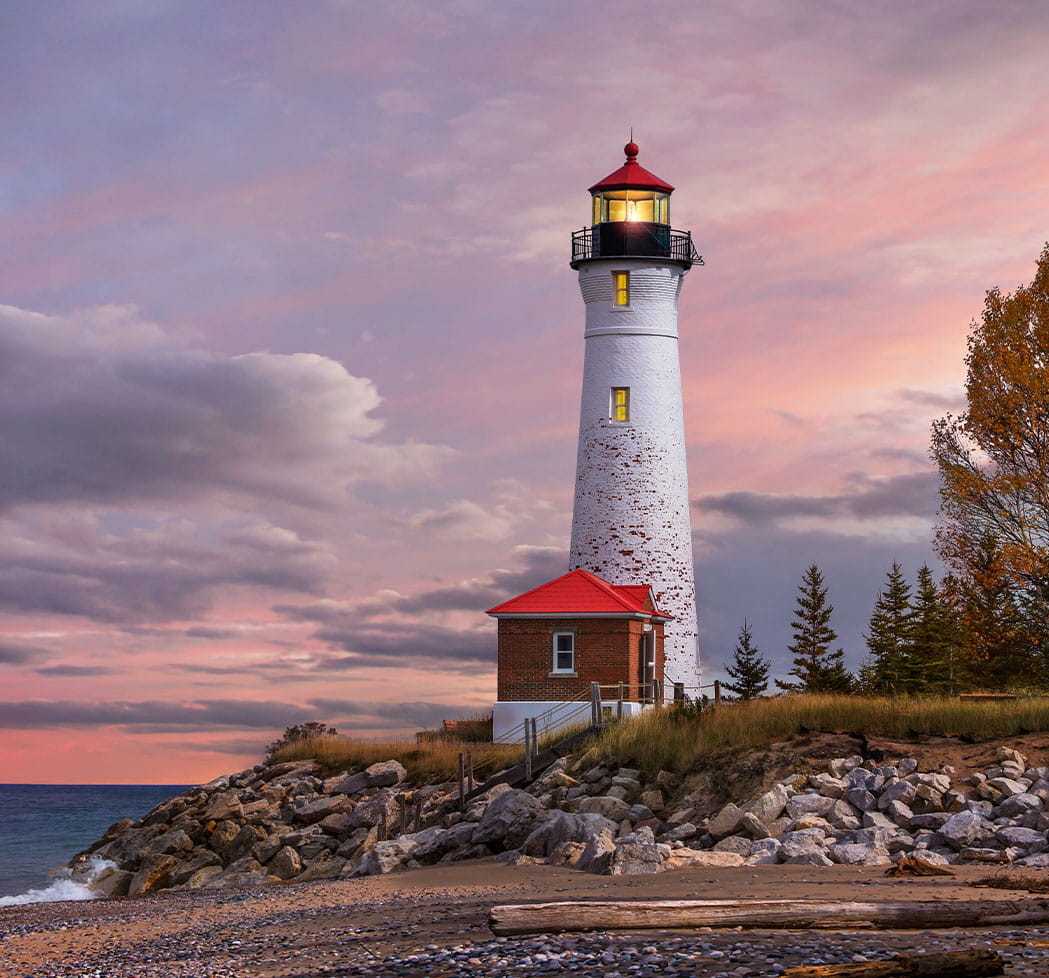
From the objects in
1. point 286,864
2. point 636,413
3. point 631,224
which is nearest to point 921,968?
point 286,864

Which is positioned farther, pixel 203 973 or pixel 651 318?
pixel 651 318

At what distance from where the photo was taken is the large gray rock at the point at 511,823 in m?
22.1

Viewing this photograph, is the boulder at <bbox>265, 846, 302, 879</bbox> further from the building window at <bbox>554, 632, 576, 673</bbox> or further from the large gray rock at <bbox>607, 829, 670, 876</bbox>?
the building window at <bbox>554, 632, 576, 673</bbox>

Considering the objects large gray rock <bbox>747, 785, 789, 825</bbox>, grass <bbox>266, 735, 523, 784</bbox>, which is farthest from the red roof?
large gray rock <bbox>747, 785, 789, 825</bbox>

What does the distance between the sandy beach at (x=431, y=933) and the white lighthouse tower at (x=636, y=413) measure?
19922 millimetres

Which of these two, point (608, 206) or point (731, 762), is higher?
point (608, 206)

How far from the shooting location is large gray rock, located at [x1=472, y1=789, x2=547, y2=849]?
22141 mm

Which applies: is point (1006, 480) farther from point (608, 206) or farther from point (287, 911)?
point (287, 911)

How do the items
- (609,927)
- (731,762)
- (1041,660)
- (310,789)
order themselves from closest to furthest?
(609,927)
(731,762)
(310,789)
(1041,660)

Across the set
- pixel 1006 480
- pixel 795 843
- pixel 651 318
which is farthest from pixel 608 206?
pixel 795 843

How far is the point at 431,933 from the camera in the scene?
42.8ft

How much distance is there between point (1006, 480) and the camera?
111ft

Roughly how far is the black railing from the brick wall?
12.5 m

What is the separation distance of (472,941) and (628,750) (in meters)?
14.8
